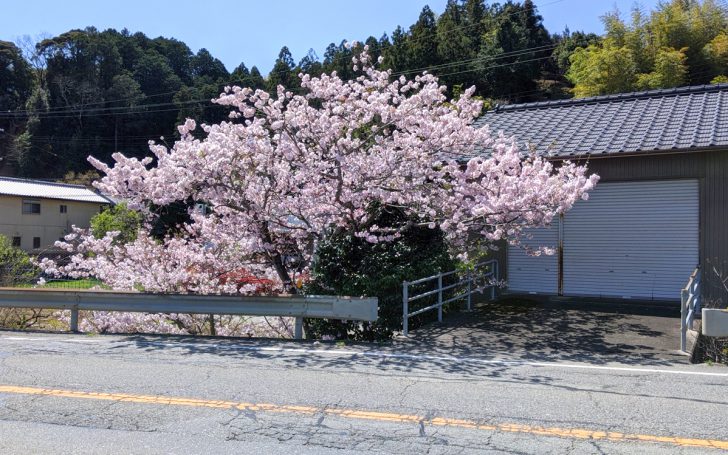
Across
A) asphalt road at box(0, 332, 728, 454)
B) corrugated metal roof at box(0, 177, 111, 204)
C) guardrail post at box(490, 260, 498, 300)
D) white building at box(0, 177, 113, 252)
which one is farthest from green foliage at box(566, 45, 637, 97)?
corrugated metal roof at box(0, 177, 111, 204)

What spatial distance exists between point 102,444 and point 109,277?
10757 mm

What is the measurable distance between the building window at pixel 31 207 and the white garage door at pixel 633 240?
37.9 metres

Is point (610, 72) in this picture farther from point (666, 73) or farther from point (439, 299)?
point (439, 299)

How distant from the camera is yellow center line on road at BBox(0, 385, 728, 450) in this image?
16.8 ft

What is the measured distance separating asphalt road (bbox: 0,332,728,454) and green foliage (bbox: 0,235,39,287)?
35.6 feet

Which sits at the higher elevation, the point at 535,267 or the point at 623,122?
the point at 623,122

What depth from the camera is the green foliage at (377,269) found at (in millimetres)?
10922

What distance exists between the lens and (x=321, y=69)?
55.1 metres

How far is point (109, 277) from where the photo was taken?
1496cm

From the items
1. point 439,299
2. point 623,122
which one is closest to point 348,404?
point 439,299

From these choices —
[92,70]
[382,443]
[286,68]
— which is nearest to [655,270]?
[382,443]

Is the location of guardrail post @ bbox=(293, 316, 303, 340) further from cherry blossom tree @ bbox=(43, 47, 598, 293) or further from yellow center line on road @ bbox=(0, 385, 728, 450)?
yellow center line on road @ bbox=(0, 385, 728, 450)

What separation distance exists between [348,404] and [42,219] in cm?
4197

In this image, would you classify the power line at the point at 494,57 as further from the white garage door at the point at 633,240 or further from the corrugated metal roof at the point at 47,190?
the white garage door at the point at 633,240
